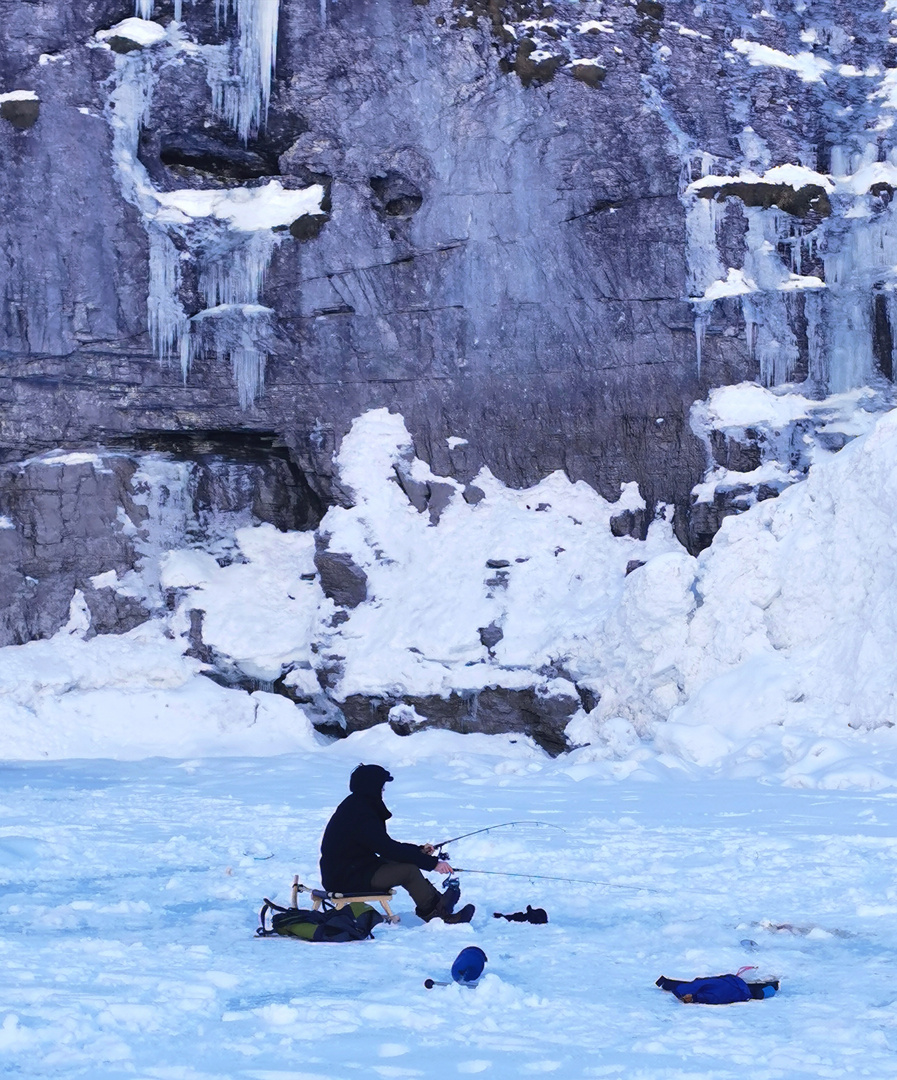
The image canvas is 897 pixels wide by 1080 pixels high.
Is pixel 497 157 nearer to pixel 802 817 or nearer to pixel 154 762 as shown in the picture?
pixel 154 762

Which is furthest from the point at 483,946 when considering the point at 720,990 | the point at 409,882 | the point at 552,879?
the point at 552,879

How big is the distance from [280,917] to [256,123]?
60.8 feet

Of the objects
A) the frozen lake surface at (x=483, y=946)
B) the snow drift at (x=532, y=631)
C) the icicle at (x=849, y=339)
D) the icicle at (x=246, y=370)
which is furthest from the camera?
the icicle at (x=246, y=370)

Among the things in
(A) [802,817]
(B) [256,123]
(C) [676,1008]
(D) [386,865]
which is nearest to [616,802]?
(A) [802,817]

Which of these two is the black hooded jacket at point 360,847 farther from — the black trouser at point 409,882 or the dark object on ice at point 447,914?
the dark object on ice at point 447,914

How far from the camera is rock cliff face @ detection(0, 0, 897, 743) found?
21.5 m

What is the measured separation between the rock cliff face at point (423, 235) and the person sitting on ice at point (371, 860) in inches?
583

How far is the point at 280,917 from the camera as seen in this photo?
6707 mm

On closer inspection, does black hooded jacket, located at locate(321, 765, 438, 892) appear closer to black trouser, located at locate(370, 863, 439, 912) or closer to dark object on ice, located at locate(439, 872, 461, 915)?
black trouser, located at locate(370, 863, 439, 912)

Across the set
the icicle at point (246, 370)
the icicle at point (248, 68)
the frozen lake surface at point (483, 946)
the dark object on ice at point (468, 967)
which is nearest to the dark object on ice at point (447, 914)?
the frozen lake surface at point (483, 946)

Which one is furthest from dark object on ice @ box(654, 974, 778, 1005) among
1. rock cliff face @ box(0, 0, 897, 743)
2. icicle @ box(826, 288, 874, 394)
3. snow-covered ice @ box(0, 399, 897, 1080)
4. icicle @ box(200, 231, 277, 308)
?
icicle @ box(200, 231, 277, 308)

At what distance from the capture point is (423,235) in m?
22.2

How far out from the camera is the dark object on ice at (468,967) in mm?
5488

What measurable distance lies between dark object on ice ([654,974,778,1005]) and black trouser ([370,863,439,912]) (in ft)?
6.89
